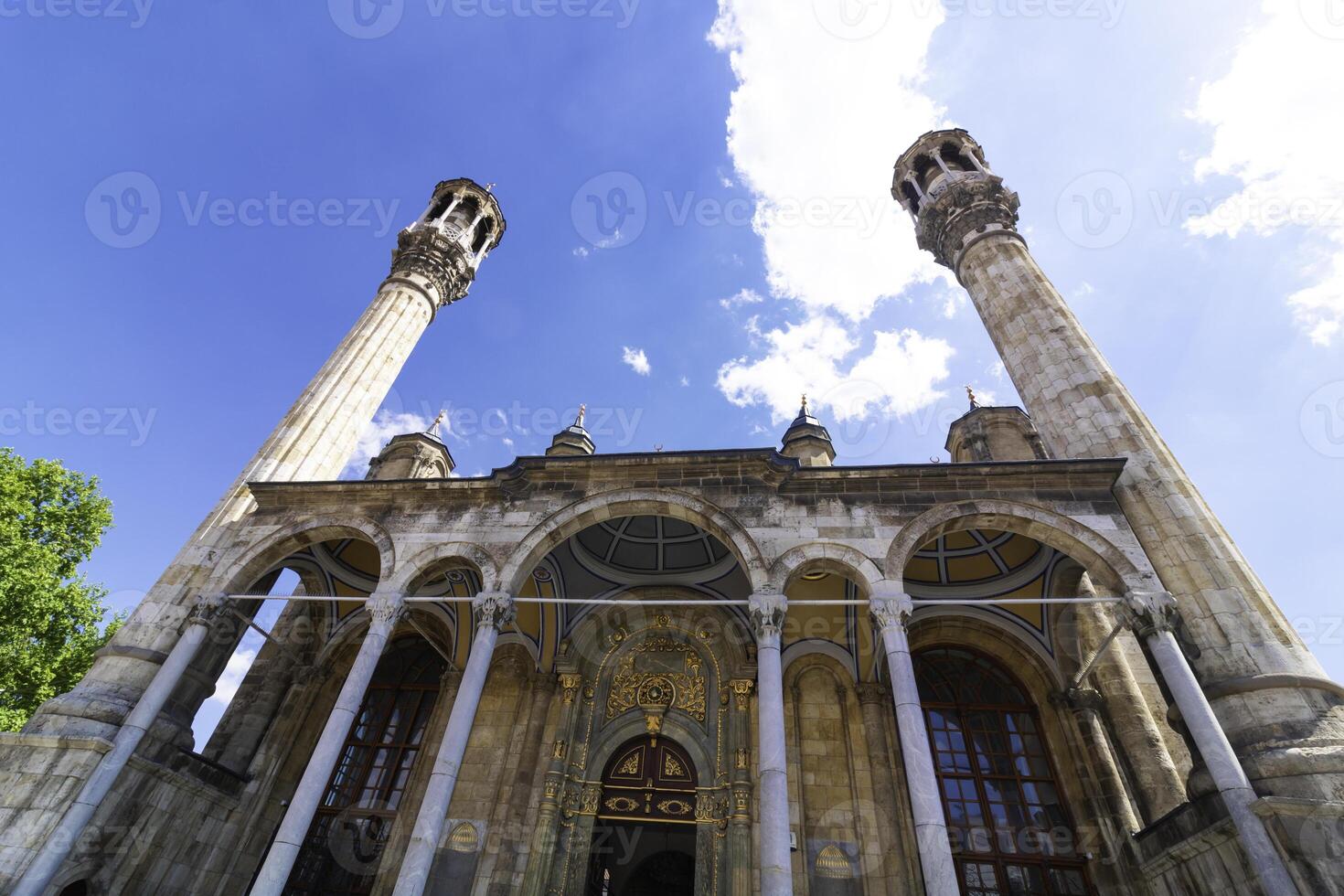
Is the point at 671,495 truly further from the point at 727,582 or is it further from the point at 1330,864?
the point at 1330,864

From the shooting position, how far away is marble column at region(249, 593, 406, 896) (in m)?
7.49

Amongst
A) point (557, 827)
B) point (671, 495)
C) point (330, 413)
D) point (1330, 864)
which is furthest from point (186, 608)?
point (1330, 864)

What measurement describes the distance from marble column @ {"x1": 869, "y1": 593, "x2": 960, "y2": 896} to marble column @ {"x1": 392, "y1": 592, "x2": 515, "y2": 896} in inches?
199

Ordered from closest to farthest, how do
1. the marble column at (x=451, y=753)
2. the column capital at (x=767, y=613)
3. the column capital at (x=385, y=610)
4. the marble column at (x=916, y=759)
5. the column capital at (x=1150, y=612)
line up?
the marble column at (x=916, y=759) → the marble column at (x=451, y=753) → the column capital at (x=1150, y=612) → the column capital at (x=767, y=613) → the column capital at (x=385, y=610)

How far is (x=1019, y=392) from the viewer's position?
41.9 feet

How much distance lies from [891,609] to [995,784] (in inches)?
180

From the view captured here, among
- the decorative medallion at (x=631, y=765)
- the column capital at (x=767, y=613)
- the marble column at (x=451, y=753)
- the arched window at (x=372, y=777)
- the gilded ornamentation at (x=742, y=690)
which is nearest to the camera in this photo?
the marble column at (x=451, y=753)

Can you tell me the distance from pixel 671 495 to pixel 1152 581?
6298 millimetres

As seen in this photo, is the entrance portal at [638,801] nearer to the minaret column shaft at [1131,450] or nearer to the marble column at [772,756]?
the marble column at [772,756]

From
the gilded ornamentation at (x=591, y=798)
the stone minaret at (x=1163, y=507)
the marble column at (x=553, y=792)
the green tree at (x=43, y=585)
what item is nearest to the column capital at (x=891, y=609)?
the stone minaret at (x=1163, y=507)

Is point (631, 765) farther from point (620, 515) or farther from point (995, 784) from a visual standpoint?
point (995, 784)

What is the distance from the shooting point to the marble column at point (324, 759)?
7488mm

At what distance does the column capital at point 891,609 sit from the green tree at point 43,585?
1562cm

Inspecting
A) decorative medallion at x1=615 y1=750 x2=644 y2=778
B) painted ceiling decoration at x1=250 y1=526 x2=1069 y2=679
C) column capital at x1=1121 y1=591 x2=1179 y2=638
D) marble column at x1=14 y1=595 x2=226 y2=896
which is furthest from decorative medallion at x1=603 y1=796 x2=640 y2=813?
column capital at x1=1121 y1=591 x2=1179 y2=638
